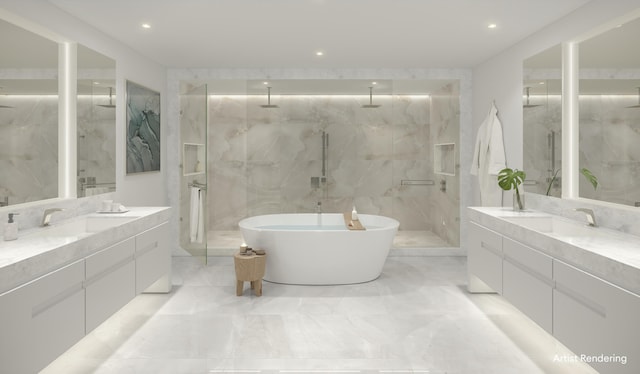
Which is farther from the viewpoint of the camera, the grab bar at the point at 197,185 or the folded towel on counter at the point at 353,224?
the grab bar at the point at 197,185

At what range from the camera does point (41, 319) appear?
2.38 m

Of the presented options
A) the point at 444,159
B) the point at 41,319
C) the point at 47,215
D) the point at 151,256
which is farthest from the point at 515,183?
the point at 47,215

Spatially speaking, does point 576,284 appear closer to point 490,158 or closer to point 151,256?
point 490,158

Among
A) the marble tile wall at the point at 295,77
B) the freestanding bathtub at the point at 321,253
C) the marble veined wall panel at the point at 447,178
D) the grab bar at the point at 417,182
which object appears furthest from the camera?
the grab bar at the point at 417,182

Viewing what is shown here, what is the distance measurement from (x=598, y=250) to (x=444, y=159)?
4317mm

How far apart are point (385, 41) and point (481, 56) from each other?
1386 millimetres

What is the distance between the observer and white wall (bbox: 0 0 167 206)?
3.37 metres

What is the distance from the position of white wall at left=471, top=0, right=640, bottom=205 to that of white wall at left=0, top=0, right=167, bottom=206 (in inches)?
161

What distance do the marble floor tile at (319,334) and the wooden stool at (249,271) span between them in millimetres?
96

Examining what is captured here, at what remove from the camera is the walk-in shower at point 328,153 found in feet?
20.6

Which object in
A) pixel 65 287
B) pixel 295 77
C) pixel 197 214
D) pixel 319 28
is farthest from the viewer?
pixel 295 77

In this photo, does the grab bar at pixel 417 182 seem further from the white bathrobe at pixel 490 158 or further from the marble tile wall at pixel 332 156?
the white bathrobe at pixel 490 158

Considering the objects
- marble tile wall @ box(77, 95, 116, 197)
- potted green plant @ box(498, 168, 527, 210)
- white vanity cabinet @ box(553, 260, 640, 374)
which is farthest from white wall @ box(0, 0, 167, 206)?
white vanity cabinet @ box(553, 260, 640, 374)

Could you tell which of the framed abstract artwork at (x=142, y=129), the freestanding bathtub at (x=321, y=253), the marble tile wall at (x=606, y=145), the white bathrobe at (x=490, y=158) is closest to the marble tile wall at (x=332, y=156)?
the white bathrobe at (x=490, y=158)
